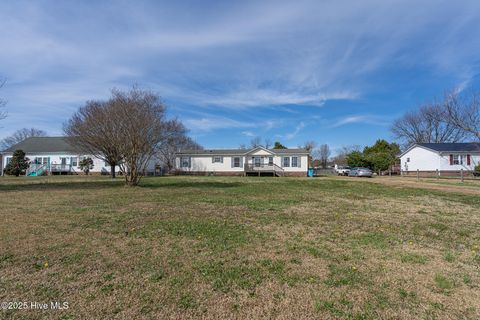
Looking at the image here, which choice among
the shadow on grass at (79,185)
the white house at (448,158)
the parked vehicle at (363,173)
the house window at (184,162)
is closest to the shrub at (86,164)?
the house window at (184,162)

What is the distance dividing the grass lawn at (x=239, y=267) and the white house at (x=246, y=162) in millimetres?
29142

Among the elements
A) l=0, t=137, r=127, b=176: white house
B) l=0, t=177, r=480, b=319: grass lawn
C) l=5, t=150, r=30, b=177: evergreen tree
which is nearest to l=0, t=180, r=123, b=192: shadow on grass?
l=0, t=177, r=480, b=319: grass lawn

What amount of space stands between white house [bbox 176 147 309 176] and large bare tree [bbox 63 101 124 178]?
1305cm

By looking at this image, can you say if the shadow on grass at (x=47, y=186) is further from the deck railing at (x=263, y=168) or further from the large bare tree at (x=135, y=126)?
the deck railing at (x=263, y=168)

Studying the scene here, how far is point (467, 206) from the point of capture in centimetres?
1001

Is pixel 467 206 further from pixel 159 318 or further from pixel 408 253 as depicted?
pixel 159 318

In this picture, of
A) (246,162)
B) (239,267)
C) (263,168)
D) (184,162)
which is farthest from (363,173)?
(239,267)

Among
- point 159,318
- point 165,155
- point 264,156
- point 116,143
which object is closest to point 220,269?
point 159,318

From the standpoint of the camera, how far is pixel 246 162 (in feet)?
123

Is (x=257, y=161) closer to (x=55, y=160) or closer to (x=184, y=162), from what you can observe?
(x=184, y=162)

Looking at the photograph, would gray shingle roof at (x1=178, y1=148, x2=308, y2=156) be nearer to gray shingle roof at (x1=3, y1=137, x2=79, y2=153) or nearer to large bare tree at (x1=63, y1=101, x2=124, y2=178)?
large bare tree at (x1=63, y1=101, x2=124, y2=178)

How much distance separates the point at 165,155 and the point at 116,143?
1033 inches

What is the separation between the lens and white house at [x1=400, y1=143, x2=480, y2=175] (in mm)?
35781

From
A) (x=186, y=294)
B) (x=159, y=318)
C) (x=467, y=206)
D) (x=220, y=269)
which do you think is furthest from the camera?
(x=467, y=206)
